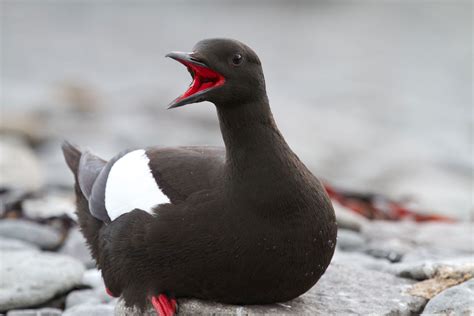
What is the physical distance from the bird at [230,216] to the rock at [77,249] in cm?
180

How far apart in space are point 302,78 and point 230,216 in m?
14.0

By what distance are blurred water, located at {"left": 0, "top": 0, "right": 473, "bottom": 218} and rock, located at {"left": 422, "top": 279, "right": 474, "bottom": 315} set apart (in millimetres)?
4018

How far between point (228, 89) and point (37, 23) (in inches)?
819

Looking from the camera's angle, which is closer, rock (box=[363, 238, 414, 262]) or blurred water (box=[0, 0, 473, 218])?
rock (box=[363, 238, 414, 262])

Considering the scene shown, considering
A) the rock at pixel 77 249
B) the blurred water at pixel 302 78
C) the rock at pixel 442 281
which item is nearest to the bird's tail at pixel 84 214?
the rock at pixel 77 249

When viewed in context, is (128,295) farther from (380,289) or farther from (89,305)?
(380,289)

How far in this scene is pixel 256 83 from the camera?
382cm

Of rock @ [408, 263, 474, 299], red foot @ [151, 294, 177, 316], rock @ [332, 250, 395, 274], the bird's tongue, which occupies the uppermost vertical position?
the bird's tongue

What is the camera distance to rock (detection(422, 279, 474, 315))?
13.6 feet

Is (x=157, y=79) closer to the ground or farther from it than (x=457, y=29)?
closer to the ground

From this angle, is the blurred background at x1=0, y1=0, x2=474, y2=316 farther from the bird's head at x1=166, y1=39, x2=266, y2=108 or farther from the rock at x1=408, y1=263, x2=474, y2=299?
the bird's head at x1=166, y1=39, x2=266, y2=108

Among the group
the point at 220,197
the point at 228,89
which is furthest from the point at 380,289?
the point at 228,89

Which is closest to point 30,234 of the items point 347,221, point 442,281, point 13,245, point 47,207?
point 13,245

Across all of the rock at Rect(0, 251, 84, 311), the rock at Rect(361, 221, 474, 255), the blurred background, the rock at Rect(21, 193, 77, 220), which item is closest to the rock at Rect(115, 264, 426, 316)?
the blurred background
